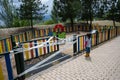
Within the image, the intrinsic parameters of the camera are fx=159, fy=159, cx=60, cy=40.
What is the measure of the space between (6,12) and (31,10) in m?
7.70

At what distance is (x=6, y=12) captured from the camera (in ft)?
89.8

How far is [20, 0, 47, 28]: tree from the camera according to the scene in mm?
21583

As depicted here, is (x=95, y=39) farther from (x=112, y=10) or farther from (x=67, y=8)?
(x=112, y=10)

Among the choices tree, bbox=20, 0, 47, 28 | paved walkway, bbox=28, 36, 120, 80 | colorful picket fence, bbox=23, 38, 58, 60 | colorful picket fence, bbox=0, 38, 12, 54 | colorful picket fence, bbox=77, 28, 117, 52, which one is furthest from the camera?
tree, bbox=20, 0, 47, 28

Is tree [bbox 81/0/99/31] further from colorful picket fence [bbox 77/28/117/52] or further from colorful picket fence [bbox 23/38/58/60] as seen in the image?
colorful picket fence [bbox 23/38/58/60]

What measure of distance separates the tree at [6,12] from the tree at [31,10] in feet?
20.2

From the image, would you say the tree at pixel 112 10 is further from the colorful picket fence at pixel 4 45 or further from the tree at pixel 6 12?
the colorful picket fence at pixel 4 45

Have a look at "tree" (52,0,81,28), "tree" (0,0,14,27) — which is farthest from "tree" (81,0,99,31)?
"tree" (0,0,14,27)

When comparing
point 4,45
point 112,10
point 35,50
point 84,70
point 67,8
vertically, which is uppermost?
point 67,8

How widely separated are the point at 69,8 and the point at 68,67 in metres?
19.3

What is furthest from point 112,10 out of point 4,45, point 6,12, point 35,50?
point 4,45

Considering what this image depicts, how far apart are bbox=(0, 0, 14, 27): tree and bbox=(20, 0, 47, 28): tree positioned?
20.2ft

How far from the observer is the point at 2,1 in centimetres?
2589

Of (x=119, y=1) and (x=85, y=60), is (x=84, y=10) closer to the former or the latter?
(x=119, y=1)
